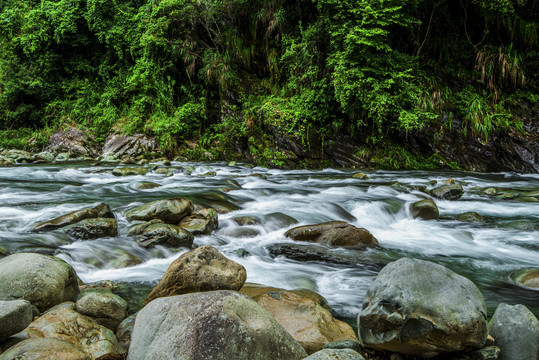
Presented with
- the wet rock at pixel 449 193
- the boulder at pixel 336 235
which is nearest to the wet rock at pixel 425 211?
the wet rock at pixel 449 193

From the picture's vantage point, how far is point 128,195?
760 cm

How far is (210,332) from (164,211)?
3.76m

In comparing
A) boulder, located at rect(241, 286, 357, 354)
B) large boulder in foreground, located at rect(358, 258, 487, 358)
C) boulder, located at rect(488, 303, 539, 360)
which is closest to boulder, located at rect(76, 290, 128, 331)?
boulder, located at rect(241, 286, 357, 354)

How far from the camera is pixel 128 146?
1520 cm

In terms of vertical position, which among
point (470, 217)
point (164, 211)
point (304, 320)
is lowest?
point (470, 217)

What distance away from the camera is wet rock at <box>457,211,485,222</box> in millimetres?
6426

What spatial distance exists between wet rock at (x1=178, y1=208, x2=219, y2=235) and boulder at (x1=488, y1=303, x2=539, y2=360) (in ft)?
12.2

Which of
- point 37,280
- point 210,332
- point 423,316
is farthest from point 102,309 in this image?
point 423,316

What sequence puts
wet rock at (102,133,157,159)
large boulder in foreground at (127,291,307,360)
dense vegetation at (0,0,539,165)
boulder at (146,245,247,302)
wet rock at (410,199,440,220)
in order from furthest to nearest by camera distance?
wet rock at (102,133,157,159) < dense vegetation at (0,0,539,165) < wet rock at (410,199,440,220) < boulder at (146,245,247,302) < large boulder in foreground at (127,291,307,360)

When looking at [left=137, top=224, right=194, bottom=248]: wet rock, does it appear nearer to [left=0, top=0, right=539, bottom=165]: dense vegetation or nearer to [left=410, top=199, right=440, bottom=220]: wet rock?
[left=410, top=199, right=440, bottom=220]: wet rock

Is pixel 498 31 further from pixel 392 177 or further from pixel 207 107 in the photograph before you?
pixel 207 107

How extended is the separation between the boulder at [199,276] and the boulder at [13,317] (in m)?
0.98

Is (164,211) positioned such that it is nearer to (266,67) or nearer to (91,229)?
(91,229)

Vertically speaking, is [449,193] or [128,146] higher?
[128,146]
